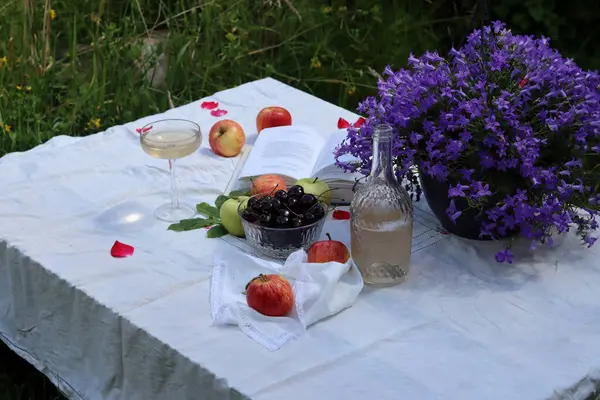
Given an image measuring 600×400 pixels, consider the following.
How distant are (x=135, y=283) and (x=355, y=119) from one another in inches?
40.5

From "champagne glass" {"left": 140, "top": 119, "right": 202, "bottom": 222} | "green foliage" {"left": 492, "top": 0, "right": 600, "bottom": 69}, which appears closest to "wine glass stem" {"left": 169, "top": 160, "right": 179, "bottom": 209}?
"champagne glass" {"left": 140, "top": 119, "right": 202, "bottom": 222}

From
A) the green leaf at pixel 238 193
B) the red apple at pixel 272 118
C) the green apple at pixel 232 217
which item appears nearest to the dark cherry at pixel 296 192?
the green apple at pixel 232 217

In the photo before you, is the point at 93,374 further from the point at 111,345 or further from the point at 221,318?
the point at 221,318

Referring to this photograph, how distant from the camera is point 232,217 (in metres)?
2.02

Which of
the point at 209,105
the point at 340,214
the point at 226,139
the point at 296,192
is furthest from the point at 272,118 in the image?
the point at 296,192

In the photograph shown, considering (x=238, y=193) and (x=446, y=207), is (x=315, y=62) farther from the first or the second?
(x=446, y=207)

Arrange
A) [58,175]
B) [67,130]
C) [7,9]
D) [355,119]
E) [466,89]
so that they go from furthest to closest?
[7,9] < [67,130] < [355,119] < [58,175] < [466,89]

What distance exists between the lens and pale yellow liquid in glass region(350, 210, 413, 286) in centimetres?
179

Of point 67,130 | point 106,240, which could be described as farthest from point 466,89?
point 67,130

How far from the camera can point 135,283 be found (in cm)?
186

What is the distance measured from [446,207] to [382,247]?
0.22 metres

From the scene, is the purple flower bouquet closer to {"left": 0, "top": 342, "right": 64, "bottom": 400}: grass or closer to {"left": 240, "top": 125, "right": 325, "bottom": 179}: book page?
{"left": 240, "top": 125, "right": 325, "bottom": 179}: book page

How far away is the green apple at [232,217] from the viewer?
79.4 inches

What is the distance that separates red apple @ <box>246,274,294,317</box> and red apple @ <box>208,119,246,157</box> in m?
0.78
